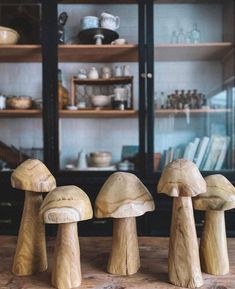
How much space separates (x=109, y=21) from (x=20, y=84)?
2.34 feet

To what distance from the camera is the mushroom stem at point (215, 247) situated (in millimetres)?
641

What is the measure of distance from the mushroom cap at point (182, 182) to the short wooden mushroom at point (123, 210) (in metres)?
0.06

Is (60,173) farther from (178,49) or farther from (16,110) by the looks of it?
(178,49)

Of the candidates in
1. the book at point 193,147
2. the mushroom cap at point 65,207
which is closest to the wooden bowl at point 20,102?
the book at point 193,147

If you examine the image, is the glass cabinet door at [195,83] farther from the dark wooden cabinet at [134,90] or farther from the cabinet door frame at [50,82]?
the cabinet door frame at [50,82]

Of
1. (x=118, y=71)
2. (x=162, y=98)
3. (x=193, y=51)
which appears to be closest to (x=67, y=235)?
(x=162, y=98)

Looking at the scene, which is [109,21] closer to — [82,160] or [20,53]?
[20,53]

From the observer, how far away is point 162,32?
1.71 m

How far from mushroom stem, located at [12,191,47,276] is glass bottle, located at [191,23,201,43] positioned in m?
1.52

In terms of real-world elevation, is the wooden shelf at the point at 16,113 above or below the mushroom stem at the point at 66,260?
above

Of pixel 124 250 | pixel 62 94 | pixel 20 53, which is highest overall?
pixel 20 53

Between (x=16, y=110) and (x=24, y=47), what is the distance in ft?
1.30

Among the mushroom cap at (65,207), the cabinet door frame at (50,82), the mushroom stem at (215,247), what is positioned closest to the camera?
the mushroom cap at (65,207)

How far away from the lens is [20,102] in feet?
5.90
